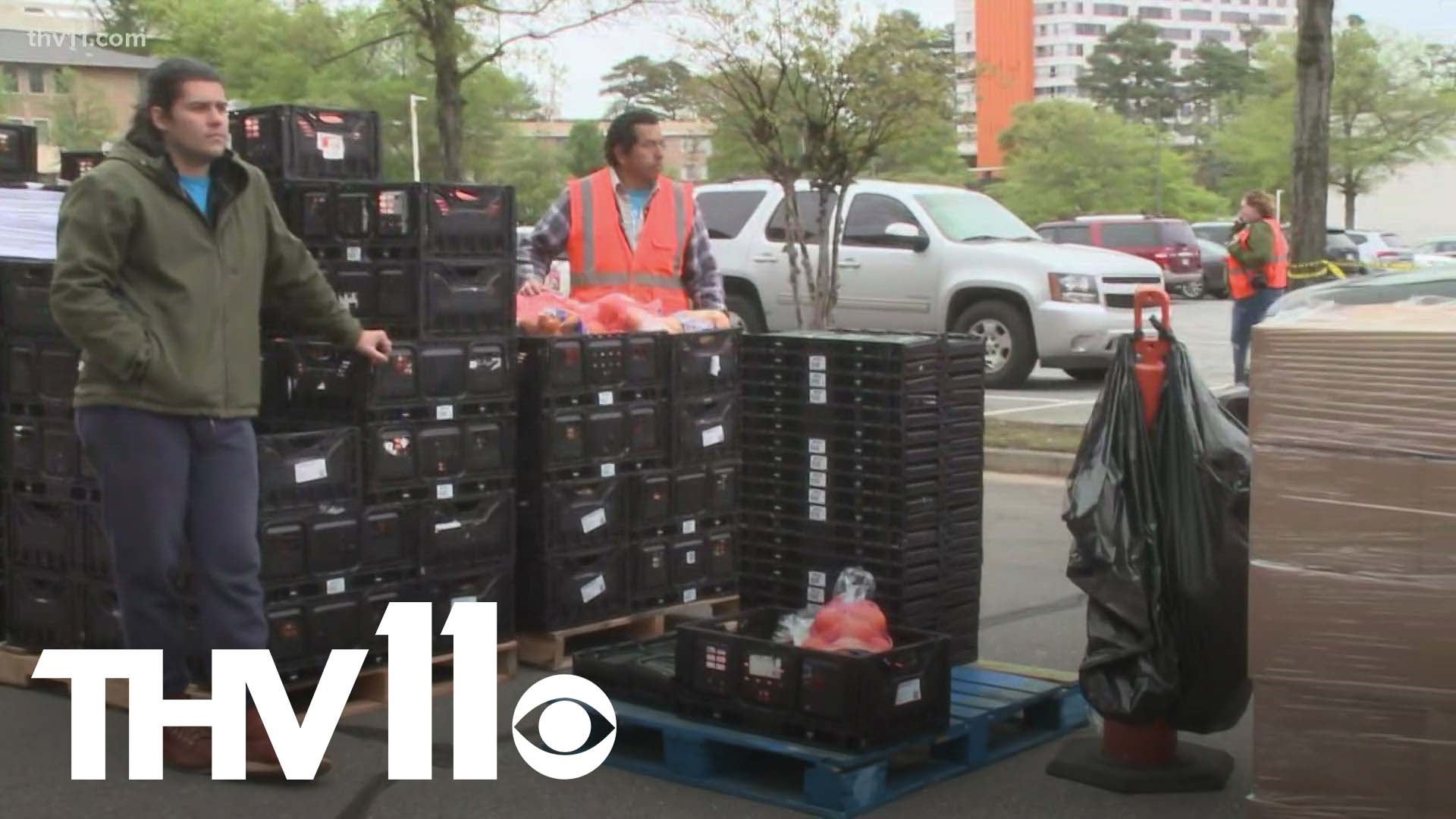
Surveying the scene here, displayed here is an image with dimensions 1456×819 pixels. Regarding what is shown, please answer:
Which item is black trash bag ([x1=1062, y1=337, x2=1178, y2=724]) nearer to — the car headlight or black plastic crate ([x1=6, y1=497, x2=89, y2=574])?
black plastic crate ([x1=6, y1=497, x2=89, y2=574])

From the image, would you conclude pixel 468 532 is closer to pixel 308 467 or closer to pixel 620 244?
pixel 308 467

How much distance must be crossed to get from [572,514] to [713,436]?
0.73 meters

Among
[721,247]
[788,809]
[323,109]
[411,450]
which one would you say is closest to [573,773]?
[788,809]

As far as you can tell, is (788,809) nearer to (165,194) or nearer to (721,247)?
(165,194)

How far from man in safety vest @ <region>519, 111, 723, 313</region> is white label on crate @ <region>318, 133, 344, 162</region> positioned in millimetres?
1198

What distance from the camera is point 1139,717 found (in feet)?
17.7

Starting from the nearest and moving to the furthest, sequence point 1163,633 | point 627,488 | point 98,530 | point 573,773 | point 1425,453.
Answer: point 1425,453
point 1163,633
point 573,773
point 98,530
point 627,488

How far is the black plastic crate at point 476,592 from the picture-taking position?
6695mm

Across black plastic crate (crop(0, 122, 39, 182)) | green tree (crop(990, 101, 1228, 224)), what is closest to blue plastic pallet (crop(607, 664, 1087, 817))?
black plastic crate (crop(0, 122, 39, 182))

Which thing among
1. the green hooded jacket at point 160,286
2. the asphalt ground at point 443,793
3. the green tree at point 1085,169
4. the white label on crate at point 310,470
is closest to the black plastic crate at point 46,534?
the asphalt ground at point 443,793

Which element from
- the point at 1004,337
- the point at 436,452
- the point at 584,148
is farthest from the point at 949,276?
the point at 584,148

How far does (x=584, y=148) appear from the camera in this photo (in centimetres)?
6291

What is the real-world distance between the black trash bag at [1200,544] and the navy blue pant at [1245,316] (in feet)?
37.5

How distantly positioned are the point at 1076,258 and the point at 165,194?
13.2 metres
